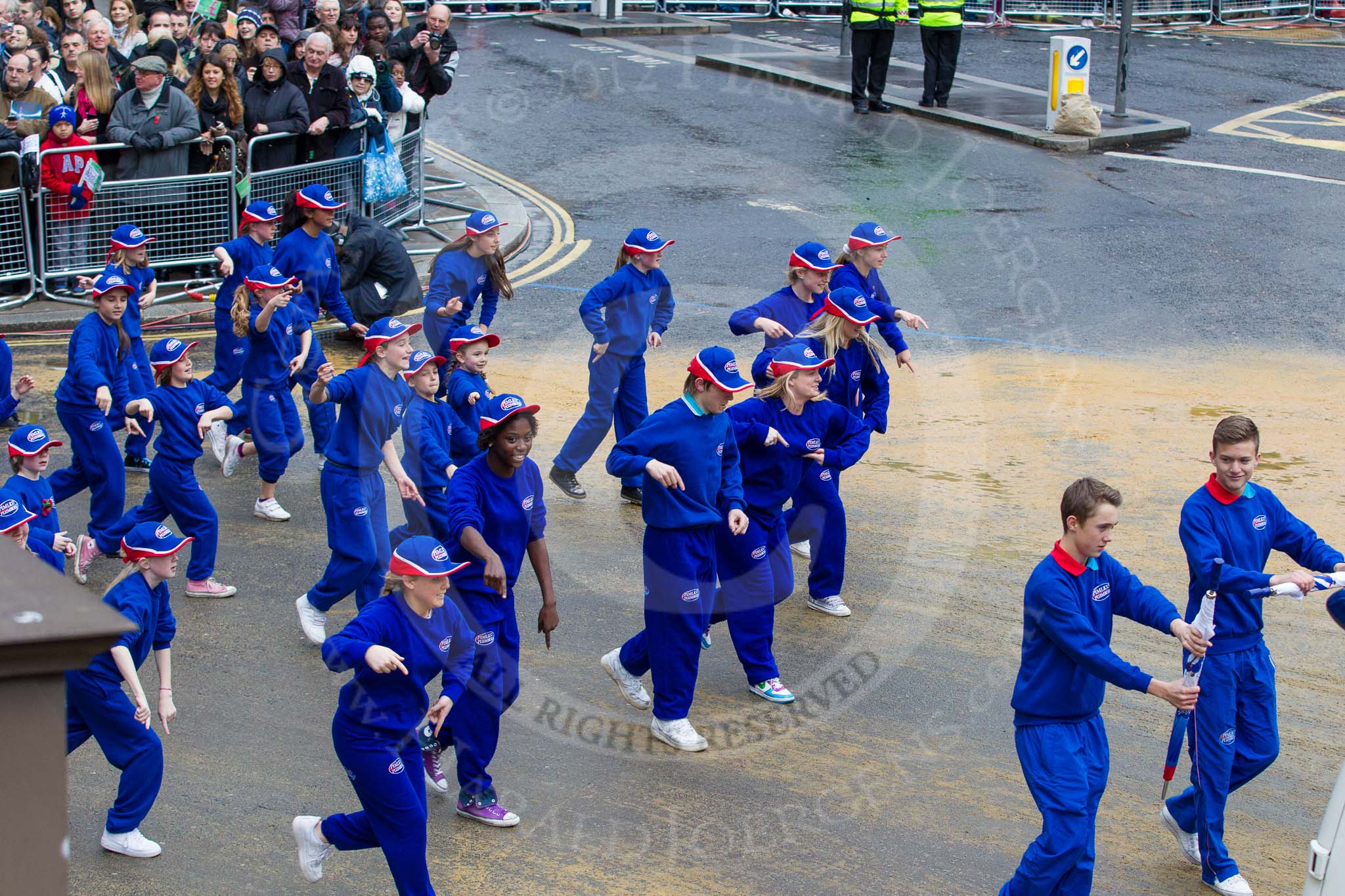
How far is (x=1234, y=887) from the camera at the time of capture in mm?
6016

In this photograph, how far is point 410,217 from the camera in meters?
17.1

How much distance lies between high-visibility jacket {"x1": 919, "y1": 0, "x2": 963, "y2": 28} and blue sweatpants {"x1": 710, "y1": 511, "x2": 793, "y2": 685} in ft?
52.0

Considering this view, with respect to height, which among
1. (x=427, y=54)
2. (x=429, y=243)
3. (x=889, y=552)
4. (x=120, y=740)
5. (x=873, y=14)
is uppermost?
(x=873, y=14)

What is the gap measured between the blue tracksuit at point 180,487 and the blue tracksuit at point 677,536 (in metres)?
2.74

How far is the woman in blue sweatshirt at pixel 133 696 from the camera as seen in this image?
591 cm

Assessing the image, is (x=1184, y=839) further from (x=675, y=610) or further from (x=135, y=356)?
(x=135, y=356)

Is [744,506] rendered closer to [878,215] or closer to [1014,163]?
[878,215]

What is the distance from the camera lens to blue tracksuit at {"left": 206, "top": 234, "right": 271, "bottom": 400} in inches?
416

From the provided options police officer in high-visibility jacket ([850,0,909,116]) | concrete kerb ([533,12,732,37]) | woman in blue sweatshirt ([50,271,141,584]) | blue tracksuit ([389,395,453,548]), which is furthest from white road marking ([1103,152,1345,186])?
woman in blue sweatshirt ([50,271,141,584])

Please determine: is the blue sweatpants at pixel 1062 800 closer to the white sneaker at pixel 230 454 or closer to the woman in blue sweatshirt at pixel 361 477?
the woman in blue sweatshirt at pixel 361 477

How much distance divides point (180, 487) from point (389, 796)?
361cm

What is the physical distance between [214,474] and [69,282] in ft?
15.7

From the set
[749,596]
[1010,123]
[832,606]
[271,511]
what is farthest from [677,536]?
[1010,123]

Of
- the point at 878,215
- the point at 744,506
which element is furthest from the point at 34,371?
the point at 878,215
